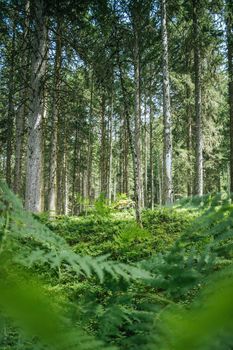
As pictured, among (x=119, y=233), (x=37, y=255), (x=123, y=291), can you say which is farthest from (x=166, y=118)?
(x=37, y=255)

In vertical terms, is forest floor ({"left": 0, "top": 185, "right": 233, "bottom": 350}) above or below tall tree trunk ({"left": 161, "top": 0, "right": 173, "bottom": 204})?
below

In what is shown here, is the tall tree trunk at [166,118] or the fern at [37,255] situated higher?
the tall tree trunk at [166,118]

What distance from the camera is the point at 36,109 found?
9.12m

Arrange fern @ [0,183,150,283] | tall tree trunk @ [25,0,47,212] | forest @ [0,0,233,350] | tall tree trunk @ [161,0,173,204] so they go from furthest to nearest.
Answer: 1. tall tree trunk @ [161,0,173,204]
2. tall tree trunk @ [25,0,47,212]
3. fern @ [0,183,150,283]
4. forest @ [0,0,233,350]

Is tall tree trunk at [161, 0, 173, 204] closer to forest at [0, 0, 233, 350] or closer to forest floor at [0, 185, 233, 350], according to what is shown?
forest at [0, 0, 233, 350]

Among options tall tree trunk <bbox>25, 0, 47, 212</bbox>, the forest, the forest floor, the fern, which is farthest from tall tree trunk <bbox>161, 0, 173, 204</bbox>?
the fern

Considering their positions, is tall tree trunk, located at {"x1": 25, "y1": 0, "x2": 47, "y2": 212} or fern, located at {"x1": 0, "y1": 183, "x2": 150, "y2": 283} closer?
fern, located at {"x1": 0, "y1": 183, "x2": 150, "y2": 283}

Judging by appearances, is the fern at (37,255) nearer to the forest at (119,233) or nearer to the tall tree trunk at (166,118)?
the forest at (119,233)

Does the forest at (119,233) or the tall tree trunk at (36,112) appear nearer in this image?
the forest at (119,233)

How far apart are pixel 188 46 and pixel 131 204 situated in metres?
6.96

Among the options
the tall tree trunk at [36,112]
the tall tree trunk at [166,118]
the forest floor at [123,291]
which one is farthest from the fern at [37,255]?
the tall tree trunk at [166,118]

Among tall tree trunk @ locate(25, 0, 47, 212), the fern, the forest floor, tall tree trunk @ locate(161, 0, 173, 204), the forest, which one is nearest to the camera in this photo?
the forest floor

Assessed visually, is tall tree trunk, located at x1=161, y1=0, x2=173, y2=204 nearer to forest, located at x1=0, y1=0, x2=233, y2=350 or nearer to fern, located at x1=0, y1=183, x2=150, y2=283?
forest, located at x1=0, y1=0, x2=233, y2=350

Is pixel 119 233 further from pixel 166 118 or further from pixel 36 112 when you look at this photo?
pixel 166 118
